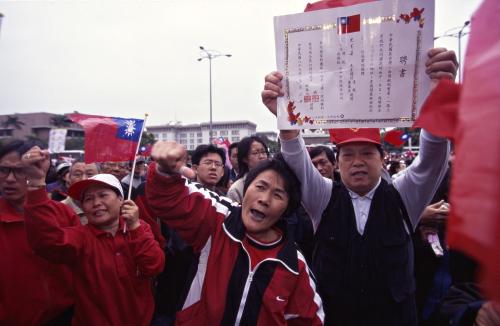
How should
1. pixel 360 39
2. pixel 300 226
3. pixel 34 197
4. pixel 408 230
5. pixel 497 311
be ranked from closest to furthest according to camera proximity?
pixel 497 311 < pixel 360 39 < pixel 34 197 < pixel 408 230 < pixel 300 226

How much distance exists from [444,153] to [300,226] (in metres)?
1.54

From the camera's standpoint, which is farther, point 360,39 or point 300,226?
point 300,226

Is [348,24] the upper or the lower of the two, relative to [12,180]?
upper

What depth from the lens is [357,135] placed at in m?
2.16

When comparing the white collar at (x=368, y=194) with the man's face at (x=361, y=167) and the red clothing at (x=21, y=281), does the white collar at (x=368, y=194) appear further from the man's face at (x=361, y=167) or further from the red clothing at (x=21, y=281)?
the red clothing at (x=21, y=281)

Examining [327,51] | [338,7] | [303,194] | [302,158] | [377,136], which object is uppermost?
[338,7]

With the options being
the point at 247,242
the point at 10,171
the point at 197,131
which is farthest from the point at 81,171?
the point at 197,131

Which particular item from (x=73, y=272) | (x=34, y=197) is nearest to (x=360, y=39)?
(x=34, y=197)

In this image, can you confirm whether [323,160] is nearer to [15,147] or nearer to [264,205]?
[264,205]

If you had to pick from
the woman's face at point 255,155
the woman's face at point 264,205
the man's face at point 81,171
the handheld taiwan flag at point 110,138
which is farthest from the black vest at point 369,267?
the man's face at point 81,171

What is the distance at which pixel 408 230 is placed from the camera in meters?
2.09

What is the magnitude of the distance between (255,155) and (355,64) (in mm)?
2535

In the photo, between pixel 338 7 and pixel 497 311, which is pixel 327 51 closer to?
pixel 338 7

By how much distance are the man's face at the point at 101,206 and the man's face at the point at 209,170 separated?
1.31 metres
